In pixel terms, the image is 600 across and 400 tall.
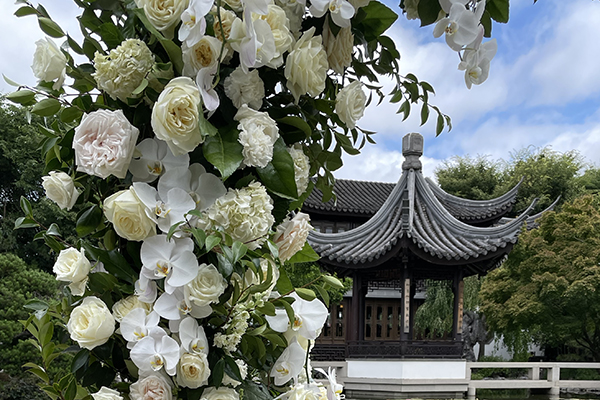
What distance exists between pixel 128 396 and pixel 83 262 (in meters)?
0.26

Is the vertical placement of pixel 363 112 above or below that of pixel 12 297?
above

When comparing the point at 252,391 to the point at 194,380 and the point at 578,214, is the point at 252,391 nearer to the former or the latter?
the point at 194,380

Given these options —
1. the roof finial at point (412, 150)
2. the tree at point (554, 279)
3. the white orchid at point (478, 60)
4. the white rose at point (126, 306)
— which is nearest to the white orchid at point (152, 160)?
the white rose at point (126, 306)

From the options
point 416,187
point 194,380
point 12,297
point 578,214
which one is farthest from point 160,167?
point 578,214

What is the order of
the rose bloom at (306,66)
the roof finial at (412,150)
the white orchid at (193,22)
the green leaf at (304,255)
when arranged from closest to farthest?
the white orchid at (193,22) < the rose bloom at (306,66) < the green leaf at (304,255) < the roof finial at (412,150)

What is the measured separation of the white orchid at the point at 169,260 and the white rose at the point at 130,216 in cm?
2

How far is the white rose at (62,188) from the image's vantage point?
1025mm

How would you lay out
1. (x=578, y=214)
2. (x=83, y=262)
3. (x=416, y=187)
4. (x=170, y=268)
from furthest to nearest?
(x=578, y=214), (x=416, y=187), (x=83, y=262), (x=170, y=268)

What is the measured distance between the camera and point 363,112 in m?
1.20

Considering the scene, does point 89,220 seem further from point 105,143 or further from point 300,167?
point 300,167

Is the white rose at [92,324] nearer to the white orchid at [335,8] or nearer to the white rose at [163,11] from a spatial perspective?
the white rose at [163,11]

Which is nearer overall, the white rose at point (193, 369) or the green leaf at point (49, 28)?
the white rose at point (193, 369)

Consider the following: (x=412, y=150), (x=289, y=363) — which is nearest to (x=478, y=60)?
(x=289, y=363)

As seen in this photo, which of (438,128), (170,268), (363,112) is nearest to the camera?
(170,268)
